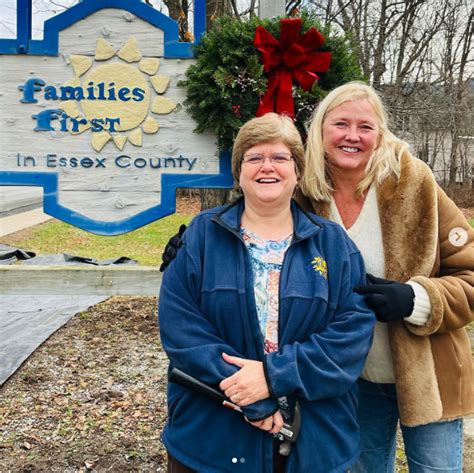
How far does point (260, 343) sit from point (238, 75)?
4.00 feet

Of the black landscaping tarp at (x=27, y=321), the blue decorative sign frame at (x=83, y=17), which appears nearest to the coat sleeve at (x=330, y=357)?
the blue decorative sign frame at (x=83, y=17)

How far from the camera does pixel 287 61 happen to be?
7.92 ft

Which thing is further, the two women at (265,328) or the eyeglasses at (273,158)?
the eyeglasses at (273,158)

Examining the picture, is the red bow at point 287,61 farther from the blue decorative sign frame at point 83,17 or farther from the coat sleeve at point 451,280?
the coat sleeve at point 451,280

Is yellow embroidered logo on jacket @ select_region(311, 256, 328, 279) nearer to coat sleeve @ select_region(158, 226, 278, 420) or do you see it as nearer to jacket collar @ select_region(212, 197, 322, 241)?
jacket collar @ select_region(212, 197, 322, 241)

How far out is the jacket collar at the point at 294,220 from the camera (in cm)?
169

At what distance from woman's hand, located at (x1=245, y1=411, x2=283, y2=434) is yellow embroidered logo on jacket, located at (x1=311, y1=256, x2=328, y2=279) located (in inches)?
15.4

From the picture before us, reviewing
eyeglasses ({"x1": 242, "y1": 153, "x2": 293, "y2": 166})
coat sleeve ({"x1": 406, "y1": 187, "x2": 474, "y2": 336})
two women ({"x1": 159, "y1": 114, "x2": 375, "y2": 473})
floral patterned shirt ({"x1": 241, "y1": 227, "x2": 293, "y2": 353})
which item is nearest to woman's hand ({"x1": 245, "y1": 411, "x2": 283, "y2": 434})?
two women ({"x1": 159, "y1": 114, "x2": 375, "y2": 473})

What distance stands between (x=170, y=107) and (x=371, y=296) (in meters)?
1.35

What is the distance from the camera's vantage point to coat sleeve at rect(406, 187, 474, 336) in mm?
1781

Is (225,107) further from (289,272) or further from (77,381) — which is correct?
(77,381)

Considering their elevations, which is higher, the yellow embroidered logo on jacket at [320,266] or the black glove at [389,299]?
the yellow embroidered logo on jacket at [320,266]

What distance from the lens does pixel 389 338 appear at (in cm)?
188

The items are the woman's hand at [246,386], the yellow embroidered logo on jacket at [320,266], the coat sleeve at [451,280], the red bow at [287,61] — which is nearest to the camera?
the woman's hand at [246,386]
